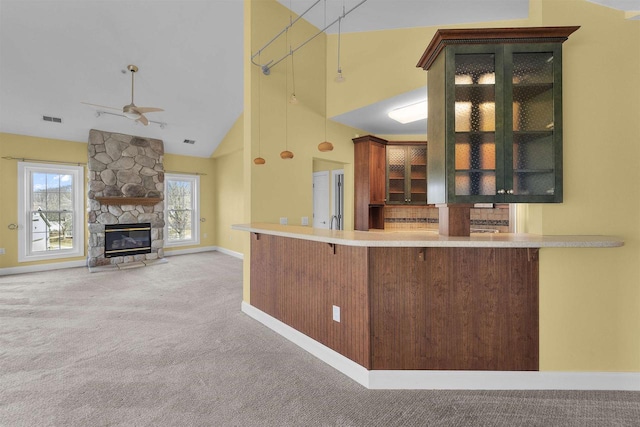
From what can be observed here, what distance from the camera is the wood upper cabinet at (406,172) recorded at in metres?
5.18

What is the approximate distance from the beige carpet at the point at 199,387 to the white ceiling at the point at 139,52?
3.21 metres

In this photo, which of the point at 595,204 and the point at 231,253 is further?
the point at 231,253

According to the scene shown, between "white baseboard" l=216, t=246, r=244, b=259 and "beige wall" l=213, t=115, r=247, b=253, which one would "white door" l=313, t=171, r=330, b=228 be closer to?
"beige wall" l=213, t=115, r=247, b=253

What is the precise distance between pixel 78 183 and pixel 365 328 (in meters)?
6.88

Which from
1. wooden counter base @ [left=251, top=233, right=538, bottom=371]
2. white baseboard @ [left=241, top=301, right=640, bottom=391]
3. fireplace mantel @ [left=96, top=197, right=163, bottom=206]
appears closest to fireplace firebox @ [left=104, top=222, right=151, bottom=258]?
fireplace mantel @ [left=96, top=197, right=163, bottom=206]

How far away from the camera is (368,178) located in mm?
4918

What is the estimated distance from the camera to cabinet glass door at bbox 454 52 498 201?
6.82ft

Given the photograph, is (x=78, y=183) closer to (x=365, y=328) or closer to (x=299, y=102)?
(x=299, y=102)

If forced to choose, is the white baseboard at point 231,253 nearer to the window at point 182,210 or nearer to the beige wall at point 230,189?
the beige wall at point 230,189

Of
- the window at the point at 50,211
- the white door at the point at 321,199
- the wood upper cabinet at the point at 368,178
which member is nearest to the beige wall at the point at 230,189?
the white door at the point at 321,199

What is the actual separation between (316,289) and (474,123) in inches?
72.2

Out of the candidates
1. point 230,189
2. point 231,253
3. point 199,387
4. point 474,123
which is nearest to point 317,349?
point 199,387

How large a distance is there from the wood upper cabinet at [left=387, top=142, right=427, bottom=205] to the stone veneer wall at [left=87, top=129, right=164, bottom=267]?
5.39m

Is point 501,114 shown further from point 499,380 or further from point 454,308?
point 499,380
